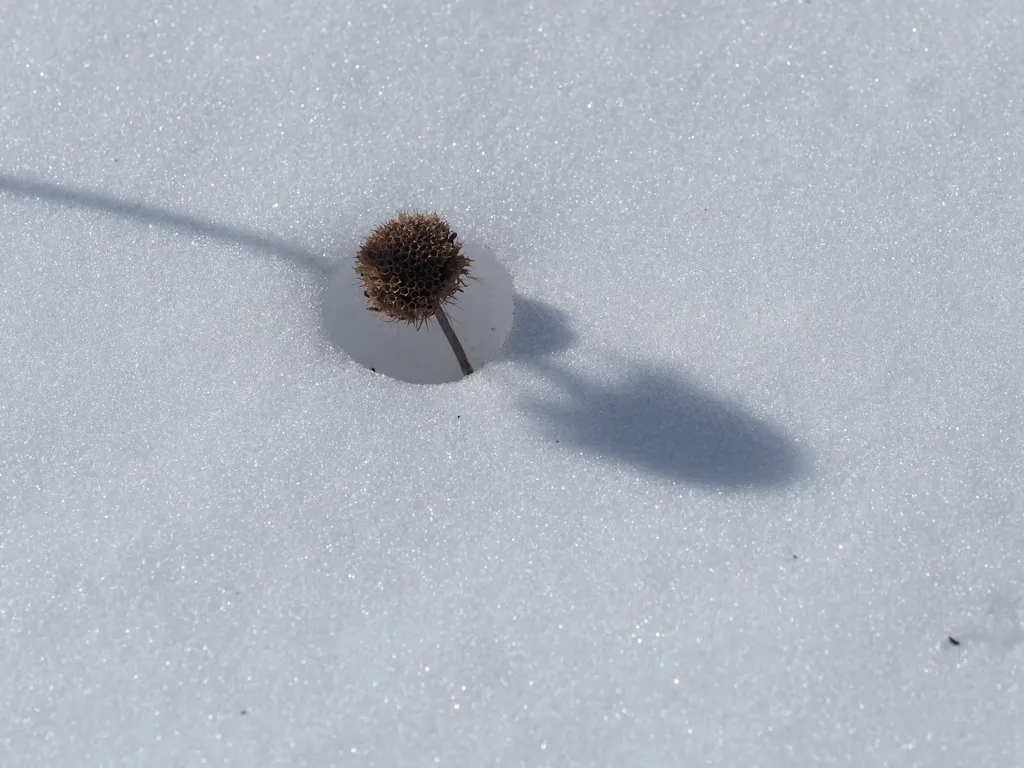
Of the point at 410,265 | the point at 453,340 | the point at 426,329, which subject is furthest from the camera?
the point at 426,329

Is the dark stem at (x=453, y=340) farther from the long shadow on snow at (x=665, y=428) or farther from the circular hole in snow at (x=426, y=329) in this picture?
the long shadow on snow at (x=665, y=428)

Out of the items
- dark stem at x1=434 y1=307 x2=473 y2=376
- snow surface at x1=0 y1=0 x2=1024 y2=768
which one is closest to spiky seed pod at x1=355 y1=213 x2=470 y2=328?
dark stem at x1=434 y1=307 x2=473 y2=376

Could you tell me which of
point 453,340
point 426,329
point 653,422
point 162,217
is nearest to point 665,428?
point 653,422

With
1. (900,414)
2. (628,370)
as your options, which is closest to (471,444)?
(628,370)

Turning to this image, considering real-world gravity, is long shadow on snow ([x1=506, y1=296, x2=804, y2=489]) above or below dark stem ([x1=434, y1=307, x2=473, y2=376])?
above

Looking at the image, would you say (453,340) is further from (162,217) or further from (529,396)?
(162,217)

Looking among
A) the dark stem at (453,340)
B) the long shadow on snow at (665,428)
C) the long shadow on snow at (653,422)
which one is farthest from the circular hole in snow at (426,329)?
the long shadow on snow at (665,428)

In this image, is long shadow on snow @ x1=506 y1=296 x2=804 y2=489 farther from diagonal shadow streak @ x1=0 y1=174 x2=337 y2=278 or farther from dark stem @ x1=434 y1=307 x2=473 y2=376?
diagonal shadow streak @ x1=0 y1=174 x2=337 y2=278
